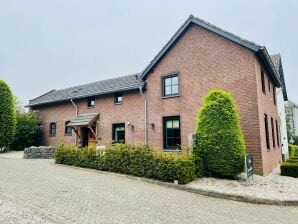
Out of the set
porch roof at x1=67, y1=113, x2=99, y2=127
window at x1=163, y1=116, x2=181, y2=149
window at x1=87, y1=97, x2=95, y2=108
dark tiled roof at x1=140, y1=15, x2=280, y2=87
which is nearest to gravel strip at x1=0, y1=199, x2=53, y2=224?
window at x1=163, y1=116, x2=181, y2=149

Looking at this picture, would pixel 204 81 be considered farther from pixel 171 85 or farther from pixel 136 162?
pixel 136 162

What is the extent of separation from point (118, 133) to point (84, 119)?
11.0 feet

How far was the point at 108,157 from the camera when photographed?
1293cm

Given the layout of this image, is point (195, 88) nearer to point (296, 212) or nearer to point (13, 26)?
point (296, 212)

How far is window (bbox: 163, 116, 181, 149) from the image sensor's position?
1567 cm

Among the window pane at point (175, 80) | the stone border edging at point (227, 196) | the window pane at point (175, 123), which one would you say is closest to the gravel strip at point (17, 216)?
the stone border edging at point (227, 196)

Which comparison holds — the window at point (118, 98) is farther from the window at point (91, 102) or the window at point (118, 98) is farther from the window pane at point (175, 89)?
the window pane at point (175, 89)

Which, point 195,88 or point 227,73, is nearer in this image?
point 227,73

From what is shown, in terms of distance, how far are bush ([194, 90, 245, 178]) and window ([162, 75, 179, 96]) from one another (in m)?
4.31

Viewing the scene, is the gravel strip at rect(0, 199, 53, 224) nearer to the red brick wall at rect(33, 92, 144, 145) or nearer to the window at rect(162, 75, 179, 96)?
the red brick wall at rect(33, 92, 144, 145)

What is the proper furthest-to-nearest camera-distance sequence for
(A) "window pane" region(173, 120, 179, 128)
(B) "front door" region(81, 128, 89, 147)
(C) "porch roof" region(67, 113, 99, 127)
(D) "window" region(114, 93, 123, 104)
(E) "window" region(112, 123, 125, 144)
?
1. (B) "front door" region(81, 128, 89, 147)
2. (C) "porch roof" region(67, 113, 99, 127)
3. (D) "window" region(114, 93, 123, 104)
4. (E) "window" region(112, 123, 125, 144)
5. (A) "window pane" region(173, 120, 179, 128)

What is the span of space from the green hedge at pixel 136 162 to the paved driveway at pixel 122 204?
31.1 inches

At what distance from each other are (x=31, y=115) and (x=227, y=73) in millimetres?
19209

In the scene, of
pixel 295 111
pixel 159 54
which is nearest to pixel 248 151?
pixel 159 54
